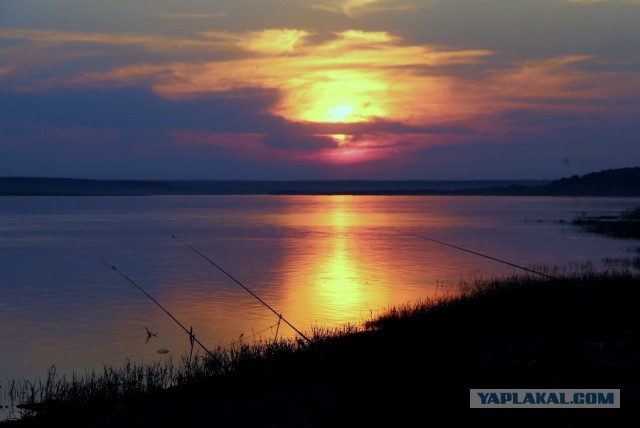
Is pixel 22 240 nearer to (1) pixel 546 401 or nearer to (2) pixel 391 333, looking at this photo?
(2) pixel 391 333

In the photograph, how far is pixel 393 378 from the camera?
11.0 metres

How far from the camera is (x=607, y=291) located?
1942 centimetres

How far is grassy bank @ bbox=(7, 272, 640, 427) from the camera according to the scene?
961 centimetres

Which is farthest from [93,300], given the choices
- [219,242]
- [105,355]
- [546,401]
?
[219,242]

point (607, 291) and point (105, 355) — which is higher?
point (607, 291)

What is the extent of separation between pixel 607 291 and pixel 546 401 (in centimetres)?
1085

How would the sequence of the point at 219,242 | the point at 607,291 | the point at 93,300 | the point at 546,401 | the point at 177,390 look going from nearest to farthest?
the point at 546,401, the point at 177,390, the point at 607,291, the point at 93,300, the point at 219,242

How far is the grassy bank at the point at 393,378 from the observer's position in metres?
9.61
